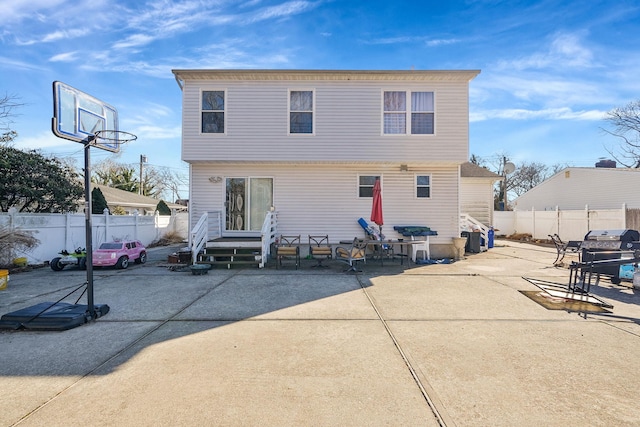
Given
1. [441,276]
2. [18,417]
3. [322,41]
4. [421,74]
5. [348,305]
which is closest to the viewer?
[18,417]

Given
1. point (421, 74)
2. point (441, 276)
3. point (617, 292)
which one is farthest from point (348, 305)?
point (421, 74)

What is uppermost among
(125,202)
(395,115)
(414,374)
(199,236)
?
(395,115)

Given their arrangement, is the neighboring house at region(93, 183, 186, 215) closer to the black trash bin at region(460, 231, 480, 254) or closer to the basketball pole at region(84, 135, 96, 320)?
the basketball pole at region(84, 135, 96, 320)

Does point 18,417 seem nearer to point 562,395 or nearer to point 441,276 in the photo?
point 562,395

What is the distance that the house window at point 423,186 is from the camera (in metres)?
11.2

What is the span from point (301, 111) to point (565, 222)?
602 inches

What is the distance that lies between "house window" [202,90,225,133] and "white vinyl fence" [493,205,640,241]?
56.2 ft

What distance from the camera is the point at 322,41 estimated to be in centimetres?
1135

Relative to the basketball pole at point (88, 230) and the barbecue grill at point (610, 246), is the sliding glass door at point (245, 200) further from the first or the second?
the barbecue grill at point (610, 246)

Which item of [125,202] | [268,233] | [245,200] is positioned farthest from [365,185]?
[125,202]

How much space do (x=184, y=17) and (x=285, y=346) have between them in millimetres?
9942

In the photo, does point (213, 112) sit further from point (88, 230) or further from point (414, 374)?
point (414, 374)

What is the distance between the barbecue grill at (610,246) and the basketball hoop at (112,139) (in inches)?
409

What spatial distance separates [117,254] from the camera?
925 cm
